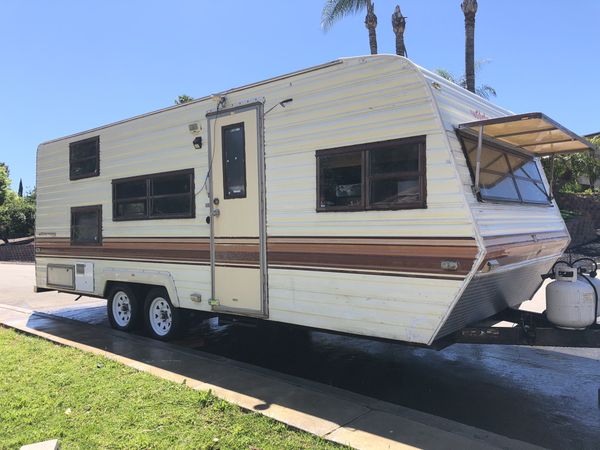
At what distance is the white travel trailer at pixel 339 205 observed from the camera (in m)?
4.42

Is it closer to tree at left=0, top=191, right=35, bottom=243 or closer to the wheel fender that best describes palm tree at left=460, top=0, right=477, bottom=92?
the wheel fender

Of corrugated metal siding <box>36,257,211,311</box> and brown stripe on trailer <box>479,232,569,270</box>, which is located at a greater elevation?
brown stripe on trailer <box>479,232,569,270</box>

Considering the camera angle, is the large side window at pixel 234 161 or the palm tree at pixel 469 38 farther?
the palm tree at pixel 469 38

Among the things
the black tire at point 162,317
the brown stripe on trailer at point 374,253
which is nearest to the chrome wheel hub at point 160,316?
the black tire at point 162,317

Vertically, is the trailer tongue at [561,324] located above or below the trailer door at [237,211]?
below

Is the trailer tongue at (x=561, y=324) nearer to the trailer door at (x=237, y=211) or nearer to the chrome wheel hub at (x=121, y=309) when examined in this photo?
the trailer door at (x=237, y=211)

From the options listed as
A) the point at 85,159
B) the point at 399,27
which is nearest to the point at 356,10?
the point at 399,27

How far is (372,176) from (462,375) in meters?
2.61

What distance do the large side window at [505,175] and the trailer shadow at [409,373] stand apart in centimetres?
197

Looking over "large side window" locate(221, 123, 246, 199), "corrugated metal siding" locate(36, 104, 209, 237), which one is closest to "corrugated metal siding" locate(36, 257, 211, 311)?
"corrugated metal siding" locate(36, 104, 209, 237)

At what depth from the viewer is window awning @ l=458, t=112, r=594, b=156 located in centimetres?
435

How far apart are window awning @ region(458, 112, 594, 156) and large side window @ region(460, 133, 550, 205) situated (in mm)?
115

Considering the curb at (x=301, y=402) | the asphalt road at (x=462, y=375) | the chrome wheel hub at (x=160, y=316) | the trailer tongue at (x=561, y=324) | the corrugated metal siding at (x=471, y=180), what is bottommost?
the asphalt road at (x=462, y=375)

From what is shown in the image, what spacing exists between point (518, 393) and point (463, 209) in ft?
7.36
